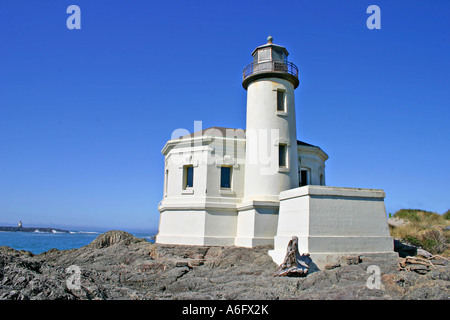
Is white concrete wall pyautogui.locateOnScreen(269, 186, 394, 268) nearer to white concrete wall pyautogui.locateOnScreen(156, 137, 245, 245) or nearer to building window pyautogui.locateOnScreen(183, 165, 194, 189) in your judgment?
white concrete wall pyautogui.locateOnScreen(156, 137, 245, 245)

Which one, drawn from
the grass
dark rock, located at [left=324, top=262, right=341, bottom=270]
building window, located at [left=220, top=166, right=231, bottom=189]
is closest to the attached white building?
building window, located at [left=220, top=166, right=231, bottom=189]

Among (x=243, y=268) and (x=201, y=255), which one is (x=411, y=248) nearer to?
(x=243, y=268)

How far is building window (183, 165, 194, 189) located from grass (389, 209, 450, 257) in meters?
12.2

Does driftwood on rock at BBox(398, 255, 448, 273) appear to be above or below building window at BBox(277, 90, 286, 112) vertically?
below

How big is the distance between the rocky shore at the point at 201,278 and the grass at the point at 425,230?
298 cm

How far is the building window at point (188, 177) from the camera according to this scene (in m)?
18.8

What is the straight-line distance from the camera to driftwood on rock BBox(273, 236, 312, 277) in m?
12.7

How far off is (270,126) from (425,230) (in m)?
13.1

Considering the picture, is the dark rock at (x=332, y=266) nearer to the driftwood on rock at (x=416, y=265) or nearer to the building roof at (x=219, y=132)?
the driftwood on rock at (x=416, y=265)

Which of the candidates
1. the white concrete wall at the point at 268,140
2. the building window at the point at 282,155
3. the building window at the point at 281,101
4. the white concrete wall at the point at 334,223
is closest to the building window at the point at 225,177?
the white concrete wall at the point at 268,140

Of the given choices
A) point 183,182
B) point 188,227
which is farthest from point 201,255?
point 183,182

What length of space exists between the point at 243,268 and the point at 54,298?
315 inches

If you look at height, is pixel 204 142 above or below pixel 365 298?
above
